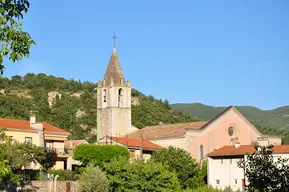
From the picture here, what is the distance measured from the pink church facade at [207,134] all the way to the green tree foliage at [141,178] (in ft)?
60.6

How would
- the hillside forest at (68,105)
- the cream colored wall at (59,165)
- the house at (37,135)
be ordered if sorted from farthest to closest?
1. the hillside forest at (68,105)
2. the cream colored wall at (59,165)
3. the house at (37,135)

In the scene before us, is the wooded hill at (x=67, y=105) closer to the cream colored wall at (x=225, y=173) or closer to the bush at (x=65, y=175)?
the bush at (x=65, y=175)

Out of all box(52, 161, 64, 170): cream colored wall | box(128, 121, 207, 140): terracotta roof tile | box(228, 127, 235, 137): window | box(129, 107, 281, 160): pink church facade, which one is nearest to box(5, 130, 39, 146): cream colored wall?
box(52, 161, 64, 170): cream colored wall

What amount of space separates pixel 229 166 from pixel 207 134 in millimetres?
9816

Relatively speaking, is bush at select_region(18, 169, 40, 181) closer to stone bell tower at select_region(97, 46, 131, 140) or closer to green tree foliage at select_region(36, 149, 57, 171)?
green tree foliage at select_region(36, 149, 57, 171)

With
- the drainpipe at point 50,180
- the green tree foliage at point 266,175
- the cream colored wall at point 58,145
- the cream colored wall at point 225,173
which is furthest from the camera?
the cream colored wall at point 58,145

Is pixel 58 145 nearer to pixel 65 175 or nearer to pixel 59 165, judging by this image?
pixel 59 165

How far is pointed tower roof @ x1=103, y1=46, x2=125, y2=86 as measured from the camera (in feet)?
241

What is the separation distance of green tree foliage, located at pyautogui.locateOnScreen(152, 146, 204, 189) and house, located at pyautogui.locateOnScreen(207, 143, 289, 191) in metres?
4.06

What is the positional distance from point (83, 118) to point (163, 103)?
1927cm

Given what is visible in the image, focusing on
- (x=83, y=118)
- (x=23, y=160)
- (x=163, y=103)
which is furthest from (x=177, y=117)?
(x=23, y=160)

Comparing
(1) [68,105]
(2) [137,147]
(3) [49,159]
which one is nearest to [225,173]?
(2) [137,147]

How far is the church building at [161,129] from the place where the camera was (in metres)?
63.5

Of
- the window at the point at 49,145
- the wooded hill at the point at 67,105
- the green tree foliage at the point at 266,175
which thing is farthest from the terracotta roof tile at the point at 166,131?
the green tree foliage at the point at 266,175
